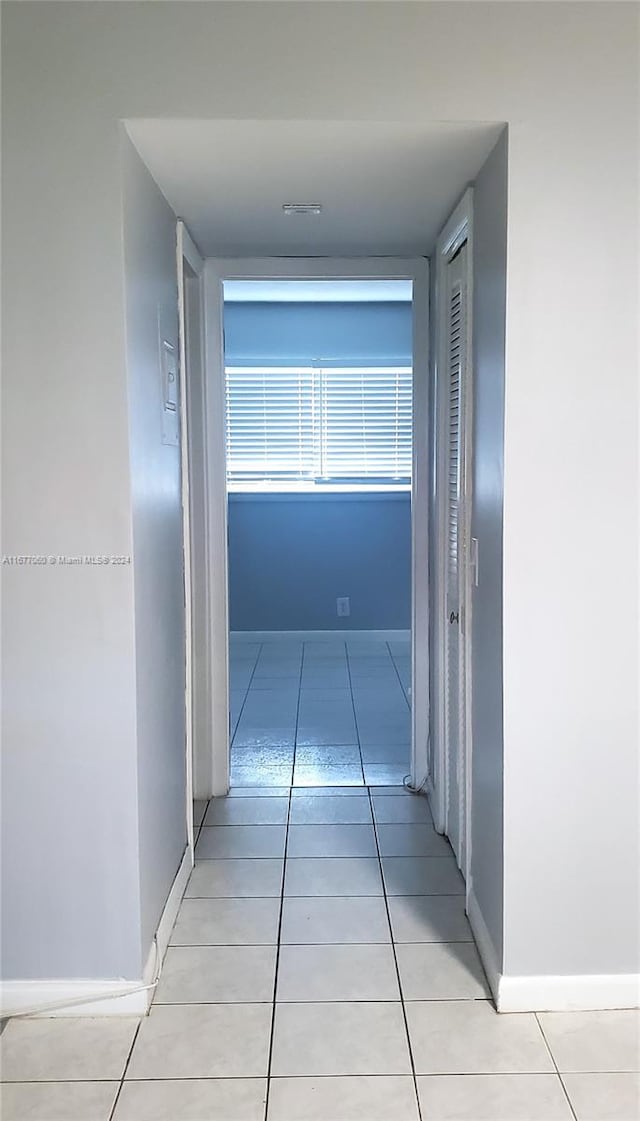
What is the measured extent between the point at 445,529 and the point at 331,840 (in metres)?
1.10

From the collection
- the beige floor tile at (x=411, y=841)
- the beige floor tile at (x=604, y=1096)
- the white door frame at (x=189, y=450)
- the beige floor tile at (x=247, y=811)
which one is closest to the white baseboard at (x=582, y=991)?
the beige floor tile at (x=604, y=1096)

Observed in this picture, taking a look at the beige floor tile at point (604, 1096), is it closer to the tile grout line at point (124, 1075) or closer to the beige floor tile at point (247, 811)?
the tile grout line at point (124, 1075)

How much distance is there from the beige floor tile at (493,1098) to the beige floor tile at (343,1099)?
4 centimetres

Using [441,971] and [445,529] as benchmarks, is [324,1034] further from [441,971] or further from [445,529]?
[445,529]

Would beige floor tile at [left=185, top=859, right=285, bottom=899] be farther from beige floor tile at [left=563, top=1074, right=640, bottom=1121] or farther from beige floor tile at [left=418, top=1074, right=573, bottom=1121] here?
beige floor tile at [left=563, top=1074, right=640, bottom=1121]

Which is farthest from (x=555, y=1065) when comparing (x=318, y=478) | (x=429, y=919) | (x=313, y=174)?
(x=318, y=478)

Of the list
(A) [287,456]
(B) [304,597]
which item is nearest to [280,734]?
(B) [304,597]

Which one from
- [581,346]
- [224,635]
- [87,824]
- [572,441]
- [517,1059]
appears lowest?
[517,1059]

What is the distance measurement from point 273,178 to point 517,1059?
2.10 m

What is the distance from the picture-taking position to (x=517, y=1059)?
1899mm

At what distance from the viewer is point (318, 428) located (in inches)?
231

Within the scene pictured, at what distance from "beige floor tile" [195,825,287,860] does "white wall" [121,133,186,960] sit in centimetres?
27

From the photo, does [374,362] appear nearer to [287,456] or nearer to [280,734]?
[287,456]

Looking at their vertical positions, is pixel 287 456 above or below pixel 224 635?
above
